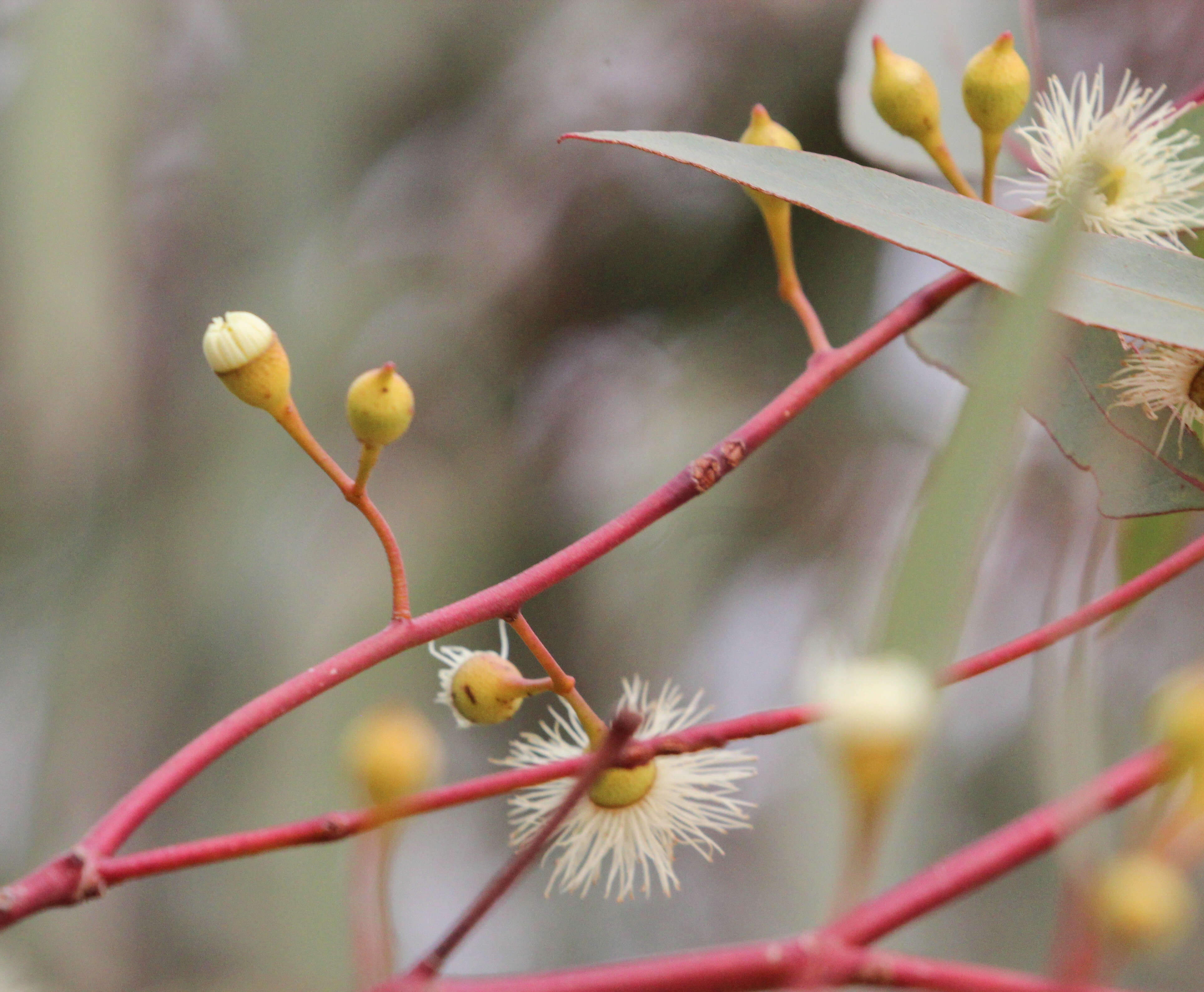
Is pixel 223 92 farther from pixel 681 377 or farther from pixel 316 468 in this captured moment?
pixel 681 377

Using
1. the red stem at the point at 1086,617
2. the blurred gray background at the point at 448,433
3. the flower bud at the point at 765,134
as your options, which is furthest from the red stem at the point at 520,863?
the blurred gray background at the point at 448,433

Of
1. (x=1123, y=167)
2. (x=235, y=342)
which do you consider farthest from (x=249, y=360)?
(x=1123, y=167)

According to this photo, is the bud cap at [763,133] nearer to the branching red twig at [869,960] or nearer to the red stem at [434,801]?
the red stem at [434,801]

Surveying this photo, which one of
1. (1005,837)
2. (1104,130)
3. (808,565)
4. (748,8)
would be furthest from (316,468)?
(1005,837)

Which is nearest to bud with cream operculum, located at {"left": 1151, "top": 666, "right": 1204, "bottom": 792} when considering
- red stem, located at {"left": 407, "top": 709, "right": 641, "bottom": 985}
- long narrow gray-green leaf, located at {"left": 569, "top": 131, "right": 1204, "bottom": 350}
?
red stem, located at {"left": 407, "top": 709, "right": 641, "bottom": 985}

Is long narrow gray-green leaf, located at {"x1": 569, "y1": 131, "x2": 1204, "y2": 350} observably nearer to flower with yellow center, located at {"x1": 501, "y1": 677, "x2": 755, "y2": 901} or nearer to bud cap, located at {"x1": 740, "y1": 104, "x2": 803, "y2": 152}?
bud cap, located at {"x1": 740, "y1": 104, "x2": 803, "y2": 152}
